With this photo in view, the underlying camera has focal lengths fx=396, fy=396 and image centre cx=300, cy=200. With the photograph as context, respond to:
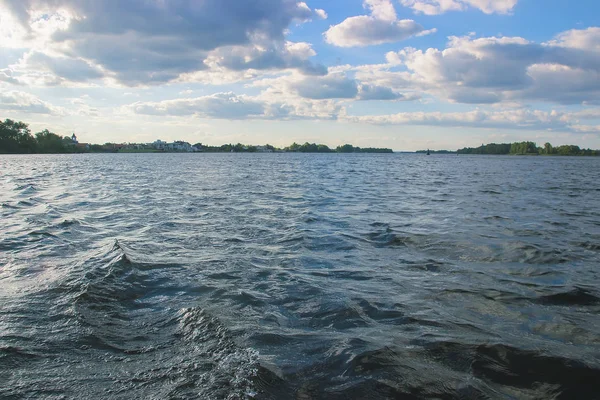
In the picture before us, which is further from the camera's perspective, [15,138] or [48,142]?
[48,142]

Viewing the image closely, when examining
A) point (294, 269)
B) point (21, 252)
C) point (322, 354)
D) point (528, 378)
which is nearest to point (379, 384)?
point (322, 354)

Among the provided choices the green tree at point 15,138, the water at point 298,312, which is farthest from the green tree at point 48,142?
the water at point 298,312

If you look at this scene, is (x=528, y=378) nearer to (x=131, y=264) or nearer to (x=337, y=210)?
(x=131, y=264)

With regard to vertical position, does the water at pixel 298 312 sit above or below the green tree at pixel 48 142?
below

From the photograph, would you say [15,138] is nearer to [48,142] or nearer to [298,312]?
[48,142]

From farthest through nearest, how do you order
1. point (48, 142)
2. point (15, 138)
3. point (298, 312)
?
1. point (48, 142)
2. point (15, 138)
3. point (298, 312)

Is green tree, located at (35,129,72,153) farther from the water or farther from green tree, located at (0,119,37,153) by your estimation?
the water

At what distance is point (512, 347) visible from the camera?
17.4 feet

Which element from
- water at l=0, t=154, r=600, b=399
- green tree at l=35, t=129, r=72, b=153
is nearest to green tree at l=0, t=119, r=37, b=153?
green tree at l=35, t=129, r=72, b=153

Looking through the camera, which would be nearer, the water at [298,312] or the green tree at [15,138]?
the water at [298,312]

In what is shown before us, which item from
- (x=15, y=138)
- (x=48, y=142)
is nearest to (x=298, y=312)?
(x=15, y=138)

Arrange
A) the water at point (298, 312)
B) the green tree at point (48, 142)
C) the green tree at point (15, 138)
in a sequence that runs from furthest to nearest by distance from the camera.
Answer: the green tree at point (48, 142) < the green tree at point (15, 138) < the water at point (298, 312)

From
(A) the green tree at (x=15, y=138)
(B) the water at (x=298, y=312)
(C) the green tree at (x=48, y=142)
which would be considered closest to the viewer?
(B) the water at (x=298, y=312)

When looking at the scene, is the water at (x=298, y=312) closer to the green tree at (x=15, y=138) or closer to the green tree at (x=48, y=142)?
the green tree at (x=15, y=138)
